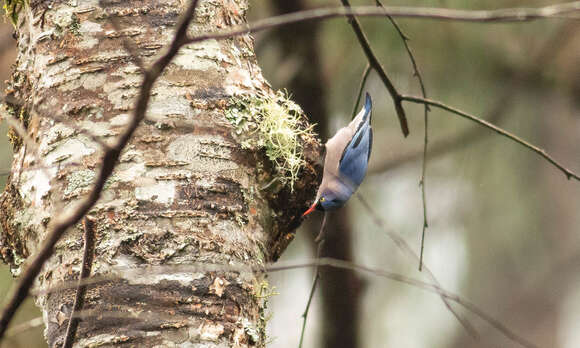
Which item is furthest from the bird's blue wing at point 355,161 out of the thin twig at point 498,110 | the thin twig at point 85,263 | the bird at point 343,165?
the thin twig at point 85,263

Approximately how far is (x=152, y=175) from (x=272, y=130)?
0.35 metres

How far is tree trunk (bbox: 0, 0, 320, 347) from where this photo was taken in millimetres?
1269

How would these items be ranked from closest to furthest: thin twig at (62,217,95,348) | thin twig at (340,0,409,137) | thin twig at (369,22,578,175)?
thin twig at (62,217,95,348)
thin twig at (340,0,409,137)
thin twig at (369,22,578,175)

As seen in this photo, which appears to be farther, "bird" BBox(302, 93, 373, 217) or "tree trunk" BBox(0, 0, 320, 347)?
"bird" BBox(302, 93, 373, 217)

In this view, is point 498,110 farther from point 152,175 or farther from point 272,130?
point 152,175

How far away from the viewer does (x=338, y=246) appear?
2594 millimetres

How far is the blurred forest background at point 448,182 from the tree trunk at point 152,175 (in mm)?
1042

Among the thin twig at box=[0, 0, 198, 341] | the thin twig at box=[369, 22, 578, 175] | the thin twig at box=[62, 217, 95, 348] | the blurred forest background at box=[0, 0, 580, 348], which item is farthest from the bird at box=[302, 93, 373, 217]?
the thin twig at box=[0, 0, 198, 341]

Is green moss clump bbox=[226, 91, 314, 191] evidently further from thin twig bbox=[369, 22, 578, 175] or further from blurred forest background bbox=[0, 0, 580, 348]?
thin twig bbox=[369, 22, 578, 175]

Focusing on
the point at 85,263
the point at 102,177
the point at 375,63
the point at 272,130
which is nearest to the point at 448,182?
the point at 375,63

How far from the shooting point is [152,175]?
1.36 meters

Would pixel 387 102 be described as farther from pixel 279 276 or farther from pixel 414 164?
pixel 279 276

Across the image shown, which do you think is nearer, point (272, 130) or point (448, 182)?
point (272, 130)

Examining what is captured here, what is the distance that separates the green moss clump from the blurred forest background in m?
0.92
